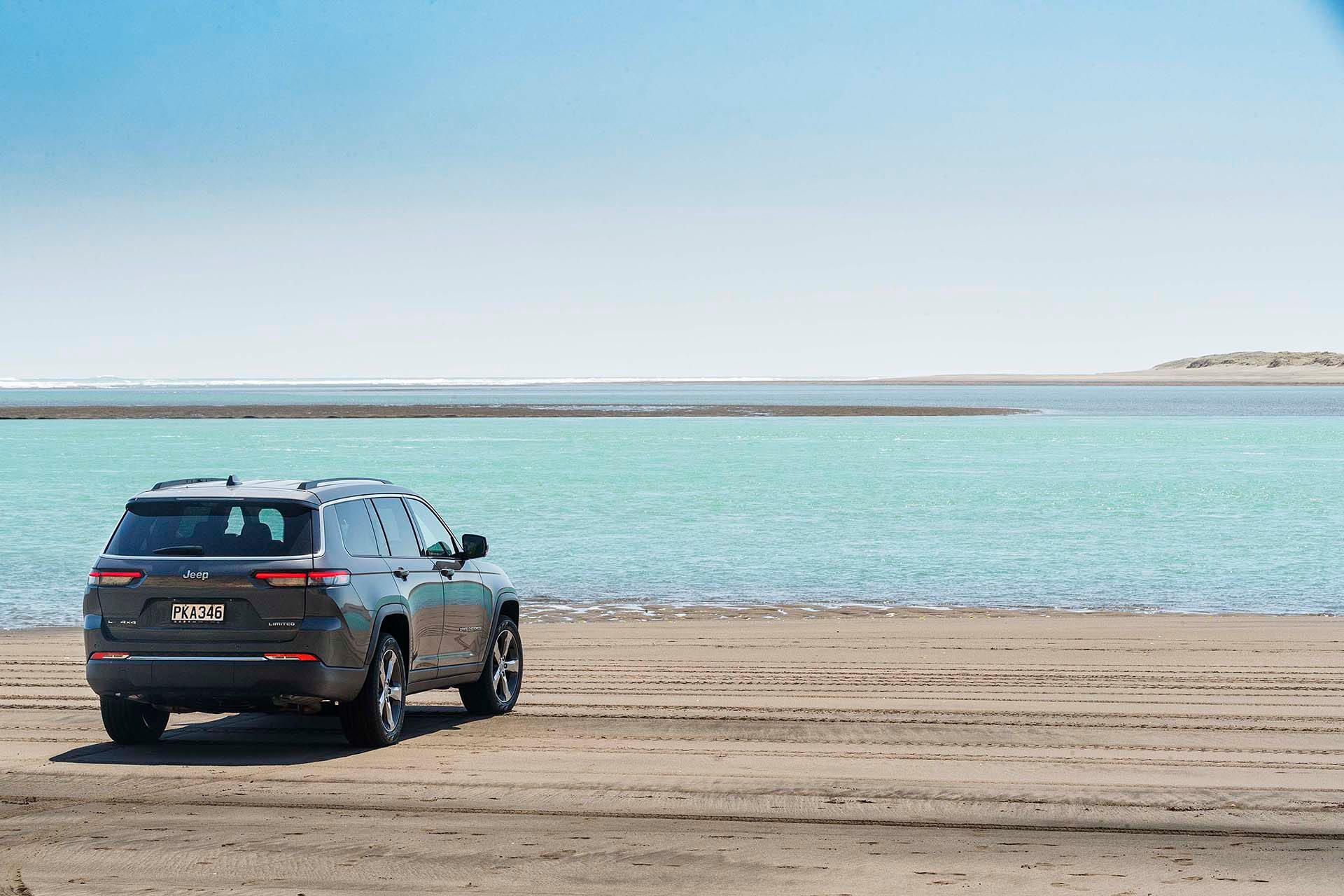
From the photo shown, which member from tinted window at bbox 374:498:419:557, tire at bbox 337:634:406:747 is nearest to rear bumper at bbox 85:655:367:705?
tire at bbox 337:634:406:747

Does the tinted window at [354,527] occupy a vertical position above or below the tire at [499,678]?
above

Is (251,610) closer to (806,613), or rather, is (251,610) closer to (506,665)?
(506,665)

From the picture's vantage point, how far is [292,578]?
9.07m

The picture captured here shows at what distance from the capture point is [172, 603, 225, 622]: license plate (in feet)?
29.8

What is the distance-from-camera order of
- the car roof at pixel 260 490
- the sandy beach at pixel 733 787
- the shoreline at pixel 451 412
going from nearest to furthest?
1. the sandy beach at pixel 733 787
2. the car roof at pixel 260 490
3. the shoreline at pixel 451 412

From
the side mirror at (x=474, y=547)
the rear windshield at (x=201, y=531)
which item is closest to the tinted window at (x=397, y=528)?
the side mirror at (x=474, y=547)

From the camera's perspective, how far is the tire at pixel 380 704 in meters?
9.47

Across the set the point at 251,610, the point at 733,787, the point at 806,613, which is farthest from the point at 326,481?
the point at 806,613

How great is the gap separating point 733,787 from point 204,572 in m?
3.41

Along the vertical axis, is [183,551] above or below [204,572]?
above

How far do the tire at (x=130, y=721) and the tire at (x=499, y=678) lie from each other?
7.25ft

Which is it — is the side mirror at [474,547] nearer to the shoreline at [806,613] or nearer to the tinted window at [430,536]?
the tinted window at [430,536]

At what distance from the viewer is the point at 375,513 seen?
33.0ft

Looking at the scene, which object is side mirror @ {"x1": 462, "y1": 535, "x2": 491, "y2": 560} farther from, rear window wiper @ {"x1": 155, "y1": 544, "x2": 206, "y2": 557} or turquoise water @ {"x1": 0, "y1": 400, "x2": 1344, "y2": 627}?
turquoise water @ {"x1": 0, "y1": 400, "x2": 1344, "y2": 627}
